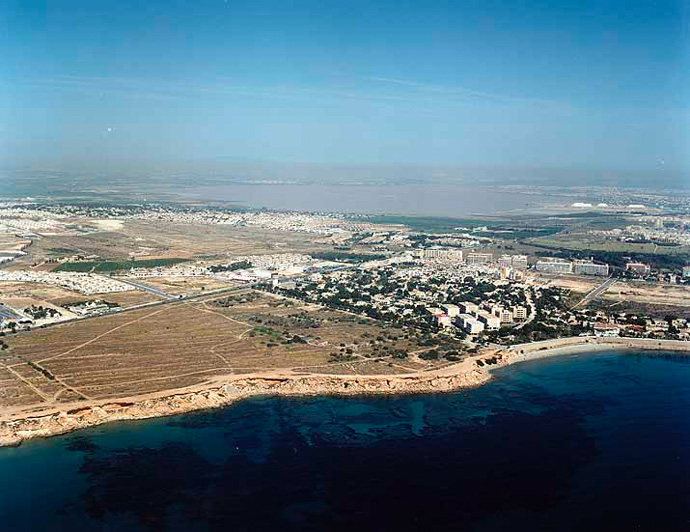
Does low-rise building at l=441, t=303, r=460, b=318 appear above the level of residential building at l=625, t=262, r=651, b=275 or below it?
below

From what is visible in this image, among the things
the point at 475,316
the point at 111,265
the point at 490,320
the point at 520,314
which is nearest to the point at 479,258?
the point at 520,314

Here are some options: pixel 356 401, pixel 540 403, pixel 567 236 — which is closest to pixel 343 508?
pixel 356 401

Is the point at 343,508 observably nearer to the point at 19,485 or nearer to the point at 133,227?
the point at 19,485

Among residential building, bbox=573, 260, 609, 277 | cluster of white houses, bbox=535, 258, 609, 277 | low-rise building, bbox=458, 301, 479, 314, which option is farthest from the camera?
cluster of white houses, bbox=535, 258, 609, 277

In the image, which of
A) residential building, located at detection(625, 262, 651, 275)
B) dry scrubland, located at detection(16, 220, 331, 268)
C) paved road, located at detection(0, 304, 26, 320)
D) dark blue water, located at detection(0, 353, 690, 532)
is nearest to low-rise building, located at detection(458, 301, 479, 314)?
dark blue water, located at detection(0, 353, 690, 532)

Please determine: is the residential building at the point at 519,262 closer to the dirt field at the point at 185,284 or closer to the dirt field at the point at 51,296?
the dirt field at the point at 185,284

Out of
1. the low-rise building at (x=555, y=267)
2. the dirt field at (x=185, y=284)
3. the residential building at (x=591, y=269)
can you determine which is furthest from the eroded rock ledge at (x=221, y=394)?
the residential building at (x=591, y=269)

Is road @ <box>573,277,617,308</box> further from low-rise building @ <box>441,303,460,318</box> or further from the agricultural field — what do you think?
low-rise building @ <box>441,303,460,318</box>
